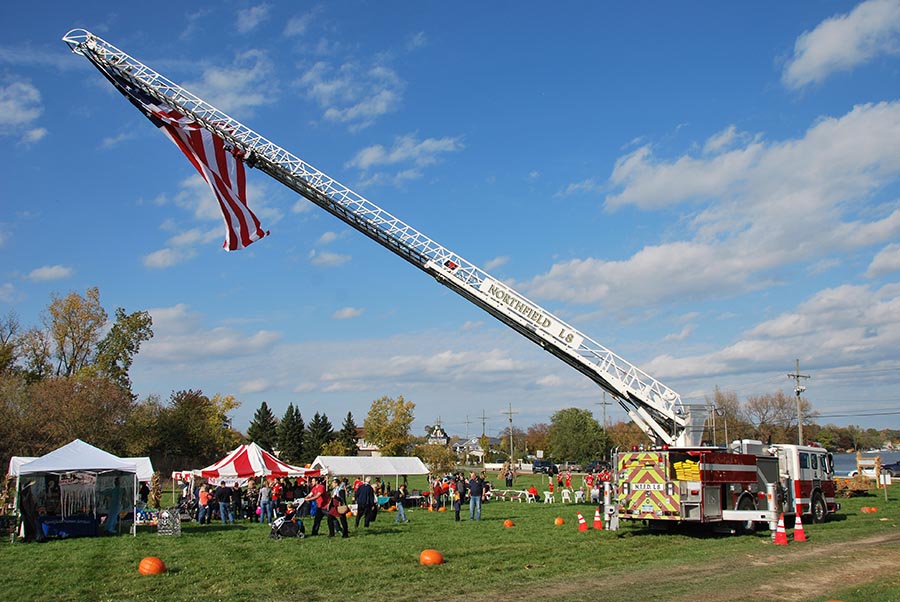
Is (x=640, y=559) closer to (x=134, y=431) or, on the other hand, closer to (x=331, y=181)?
(x=331, y=181)

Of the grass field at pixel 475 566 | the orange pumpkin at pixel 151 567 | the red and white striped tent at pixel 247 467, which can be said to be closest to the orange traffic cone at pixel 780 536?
the grass field at pixel 475 566

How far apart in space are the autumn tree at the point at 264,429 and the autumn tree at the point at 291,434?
2.02m

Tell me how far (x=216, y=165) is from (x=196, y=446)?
57.4 m

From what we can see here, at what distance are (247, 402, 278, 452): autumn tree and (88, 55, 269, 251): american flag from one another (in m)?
89.3

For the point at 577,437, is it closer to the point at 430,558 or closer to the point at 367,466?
the point at 367,466

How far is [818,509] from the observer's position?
77.1 feet

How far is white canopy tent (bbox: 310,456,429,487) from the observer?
1507 inches

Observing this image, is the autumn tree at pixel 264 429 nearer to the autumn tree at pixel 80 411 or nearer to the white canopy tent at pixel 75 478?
the autumn tree at pixel 80 411

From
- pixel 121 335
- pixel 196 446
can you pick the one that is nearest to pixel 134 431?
pixel 121 335

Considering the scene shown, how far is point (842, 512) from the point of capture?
2794cm

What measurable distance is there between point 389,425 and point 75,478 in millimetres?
58413

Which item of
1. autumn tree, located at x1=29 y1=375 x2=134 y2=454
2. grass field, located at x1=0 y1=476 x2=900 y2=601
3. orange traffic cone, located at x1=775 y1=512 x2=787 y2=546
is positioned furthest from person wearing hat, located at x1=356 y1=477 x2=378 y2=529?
autumn tree, located at x1=29 y1=375 x2=134 y2=454

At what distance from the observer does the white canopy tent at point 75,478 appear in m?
21.1

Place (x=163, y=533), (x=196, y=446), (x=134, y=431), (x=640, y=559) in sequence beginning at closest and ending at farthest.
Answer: (x=640, y=559) → (x=163, y=533) → (x=134, y=431) → (x=196, y=446)
